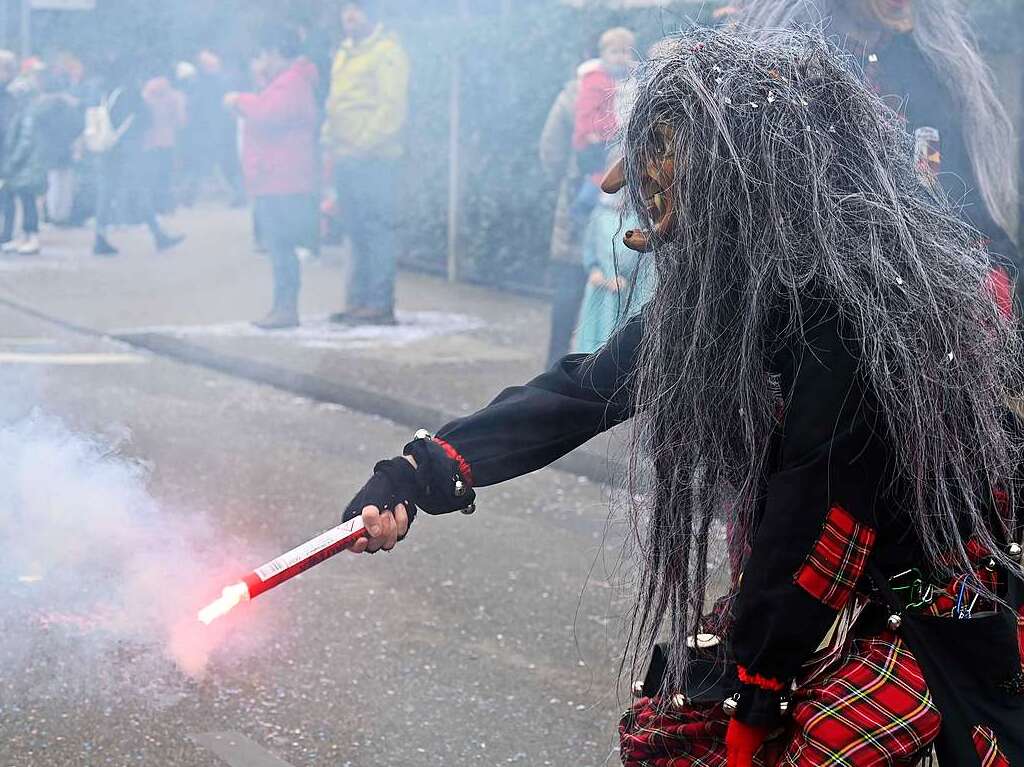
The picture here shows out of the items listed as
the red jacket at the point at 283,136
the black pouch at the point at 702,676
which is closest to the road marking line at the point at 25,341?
the red jacket at the point at 283,136

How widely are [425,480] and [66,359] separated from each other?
574 centimetres

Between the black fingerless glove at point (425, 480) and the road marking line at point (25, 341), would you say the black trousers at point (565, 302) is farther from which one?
the black fingerless glove at point (425, 480)

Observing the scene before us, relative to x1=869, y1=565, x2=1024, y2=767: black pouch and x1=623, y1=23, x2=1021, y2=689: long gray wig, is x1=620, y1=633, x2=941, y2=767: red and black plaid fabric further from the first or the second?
x1=623, y1=23, x2=1021, y2=689: long gray wig

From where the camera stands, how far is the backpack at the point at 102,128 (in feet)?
42.7

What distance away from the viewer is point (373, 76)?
845cm

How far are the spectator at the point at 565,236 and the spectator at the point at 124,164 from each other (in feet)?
21.1

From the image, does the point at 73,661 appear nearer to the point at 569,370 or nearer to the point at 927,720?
the point at 569,370

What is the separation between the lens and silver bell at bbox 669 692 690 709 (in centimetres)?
206

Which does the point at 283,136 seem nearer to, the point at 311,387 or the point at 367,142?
the point at 367,142

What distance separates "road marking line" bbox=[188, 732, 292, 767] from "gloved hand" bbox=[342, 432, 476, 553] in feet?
3.45

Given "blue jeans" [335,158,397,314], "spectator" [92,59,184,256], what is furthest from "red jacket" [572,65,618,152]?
"spectator" [92,59,184,256]

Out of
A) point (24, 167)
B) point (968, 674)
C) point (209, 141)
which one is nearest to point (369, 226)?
point (24, 167)

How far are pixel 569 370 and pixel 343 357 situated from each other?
5.53m

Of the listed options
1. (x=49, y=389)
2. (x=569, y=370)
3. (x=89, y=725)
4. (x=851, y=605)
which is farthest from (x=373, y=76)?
(x=851, y=605)
